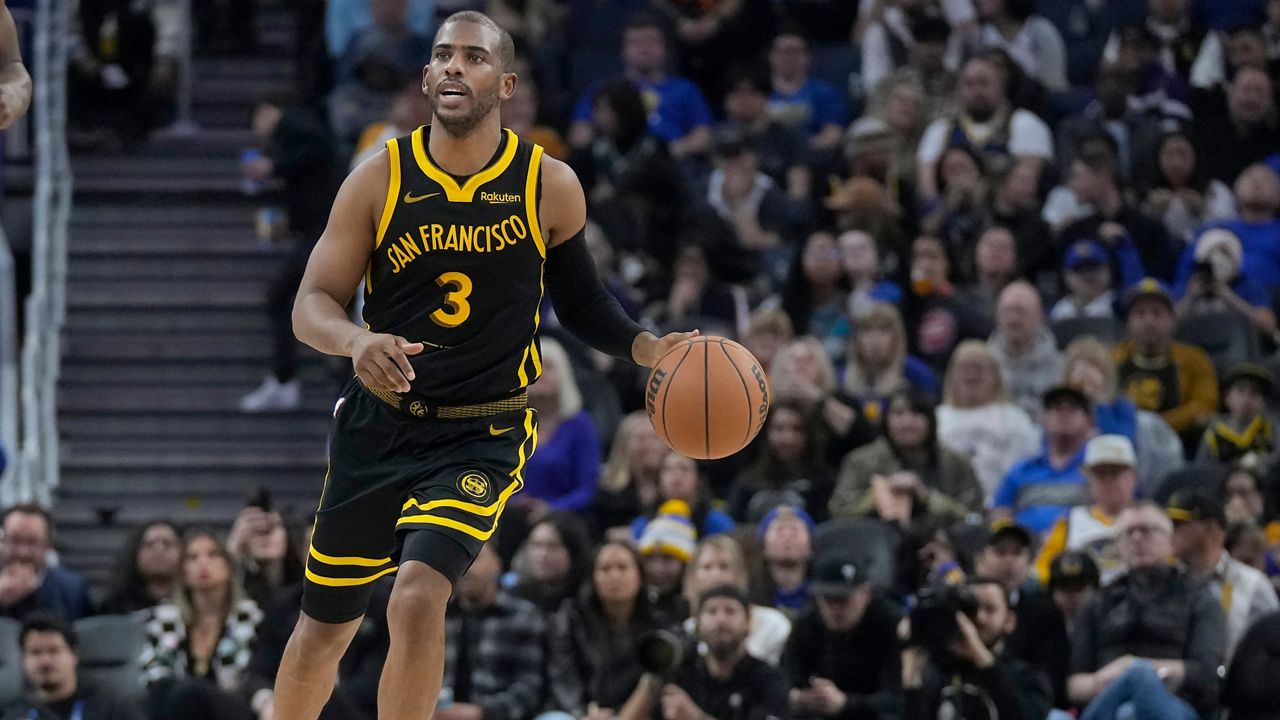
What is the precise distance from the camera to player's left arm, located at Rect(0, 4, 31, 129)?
666cm

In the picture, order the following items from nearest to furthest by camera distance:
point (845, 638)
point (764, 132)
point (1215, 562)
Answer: point (845, 638), point (1215, 562), point (764, 132)

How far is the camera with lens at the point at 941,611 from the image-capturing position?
34.0ft

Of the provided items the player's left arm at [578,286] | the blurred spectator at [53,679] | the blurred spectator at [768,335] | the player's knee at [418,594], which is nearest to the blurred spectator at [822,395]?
the blurred spectator at [768,335]

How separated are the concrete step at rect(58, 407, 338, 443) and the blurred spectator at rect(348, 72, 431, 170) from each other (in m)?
1.78

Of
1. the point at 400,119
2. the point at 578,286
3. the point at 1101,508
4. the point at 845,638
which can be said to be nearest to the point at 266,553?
the point at 845,638

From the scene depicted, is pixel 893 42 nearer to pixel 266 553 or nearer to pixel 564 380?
pixel 564 380

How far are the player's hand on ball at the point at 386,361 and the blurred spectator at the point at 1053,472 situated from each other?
6.38m

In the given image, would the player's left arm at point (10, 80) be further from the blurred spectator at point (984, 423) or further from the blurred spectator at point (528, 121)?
the blurred spectator at point (528, 121)

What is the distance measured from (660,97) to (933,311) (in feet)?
10.0

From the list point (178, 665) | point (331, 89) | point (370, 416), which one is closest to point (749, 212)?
point (331, 89)

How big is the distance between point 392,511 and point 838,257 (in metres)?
7.17

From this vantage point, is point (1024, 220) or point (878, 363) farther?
point (1024, 220)

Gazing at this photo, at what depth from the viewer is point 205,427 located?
584 inches

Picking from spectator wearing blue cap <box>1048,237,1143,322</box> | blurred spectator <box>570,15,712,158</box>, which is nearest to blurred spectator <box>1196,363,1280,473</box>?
spectator wearing blue cap <box>1048,237,1143,322</box>
